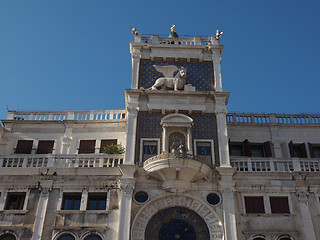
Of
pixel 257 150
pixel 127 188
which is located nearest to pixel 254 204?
pixel 257 150

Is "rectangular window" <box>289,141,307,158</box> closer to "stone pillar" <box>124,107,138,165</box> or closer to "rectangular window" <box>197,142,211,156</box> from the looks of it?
"rectangular window" <box>197,142,211,156</box>

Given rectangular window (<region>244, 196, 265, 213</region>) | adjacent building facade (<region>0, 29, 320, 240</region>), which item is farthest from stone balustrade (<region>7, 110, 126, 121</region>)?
rectangular window (<region>244, 196, 265, 213</region>)

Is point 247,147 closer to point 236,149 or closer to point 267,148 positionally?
point 236,149

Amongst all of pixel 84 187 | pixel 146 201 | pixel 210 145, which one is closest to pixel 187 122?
pixel 210 145

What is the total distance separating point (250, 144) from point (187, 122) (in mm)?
5708

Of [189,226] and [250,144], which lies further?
[250,144]

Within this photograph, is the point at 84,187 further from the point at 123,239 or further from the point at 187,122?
the point at 187,122

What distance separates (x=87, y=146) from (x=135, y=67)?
6.05 m

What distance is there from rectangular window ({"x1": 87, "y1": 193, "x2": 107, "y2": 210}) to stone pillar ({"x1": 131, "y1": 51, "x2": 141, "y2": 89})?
7.34 meters

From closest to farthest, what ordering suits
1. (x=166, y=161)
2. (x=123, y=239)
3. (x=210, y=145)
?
(x=123, y=239)
(x=166, y=161)
(x=210, y=145)

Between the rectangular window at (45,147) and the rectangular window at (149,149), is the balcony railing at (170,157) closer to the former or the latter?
the rectangular window at (149,149)

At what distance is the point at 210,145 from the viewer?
24.9 meters

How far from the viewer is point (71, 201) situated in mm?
23328

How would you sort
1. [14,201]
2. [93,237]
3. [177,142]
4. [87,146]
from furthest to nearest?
[87,146]
[177,142]
[14,201]
[93,237]
